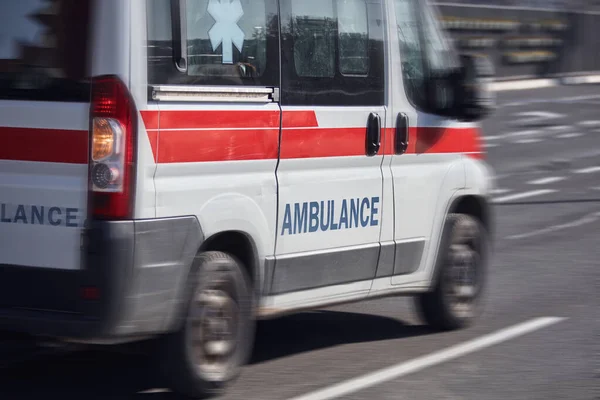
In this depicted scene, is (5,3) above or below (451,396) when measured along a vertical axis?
above

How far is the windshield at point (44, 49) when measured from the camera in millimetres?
5742

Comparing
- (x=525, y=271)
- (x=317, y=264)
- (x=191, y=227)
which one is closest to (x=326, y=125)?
(x=317, y=264)

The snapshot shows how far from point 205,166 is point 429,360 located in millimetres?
2047

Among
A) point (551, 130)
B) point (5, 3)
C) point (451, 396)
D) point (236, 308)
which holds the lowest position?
point (451, 396)

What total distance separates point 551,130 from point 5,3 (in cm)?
2416

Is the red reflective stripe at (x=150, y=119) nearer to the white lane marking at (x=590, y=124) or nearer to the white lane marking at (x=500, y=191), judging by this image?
the white lane marking at (x=500, y=191)

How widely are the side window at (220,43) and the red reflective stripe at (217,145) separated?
0.23m

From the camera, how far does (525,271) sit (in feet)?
36.8

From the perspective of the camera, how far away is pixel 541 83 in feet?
141

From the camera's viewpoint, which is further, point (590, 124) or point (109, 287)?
point (590, 124)

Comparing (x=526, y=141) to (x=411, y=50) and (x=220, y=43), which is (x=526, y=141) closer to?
(x=411, y=50)

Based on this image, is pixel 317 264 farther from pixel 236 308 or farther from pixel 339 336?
pixel 339 336

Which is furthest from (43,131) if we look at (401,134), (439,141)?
(439,141)

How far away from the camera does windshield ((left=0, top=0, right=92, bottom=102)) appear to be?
5.74 meters
